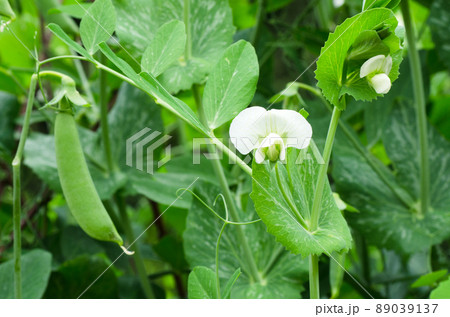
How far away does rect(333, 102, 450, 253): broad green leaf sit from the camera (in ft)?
1.66

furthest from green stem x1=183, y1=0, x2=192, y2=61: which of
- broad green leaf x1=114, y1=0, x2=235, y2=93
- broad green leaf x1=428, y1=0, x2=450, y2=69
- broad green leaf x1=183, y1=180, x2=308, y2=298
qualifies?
broad green leaf x1=428, y1=0, x2=450, y2=69

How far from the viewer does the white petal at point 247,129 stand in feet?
0.89

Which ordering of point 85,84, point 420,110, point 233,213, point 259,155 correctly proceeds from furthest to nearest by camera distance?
1. point 85,84
2. point 420,110
3. point 233,213
4. point 259,155

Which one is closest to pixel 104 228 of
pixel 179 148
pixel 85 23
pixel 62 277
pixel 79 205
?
pixel 79 205

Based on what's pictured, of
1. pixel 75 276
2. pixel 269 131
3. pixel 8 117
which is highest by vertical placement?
pixel 8 117

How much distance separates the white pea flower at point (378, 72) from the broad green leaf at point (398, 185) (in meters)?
0.25

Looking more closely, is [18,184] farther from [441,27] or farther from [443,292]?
[441,27]

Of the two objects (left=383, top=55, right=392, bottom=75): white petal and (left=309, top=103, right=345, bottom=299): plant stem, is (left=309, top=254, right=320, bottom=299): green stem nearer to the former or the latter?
(left=309, top=103, right=345, bottom=299): plant stem

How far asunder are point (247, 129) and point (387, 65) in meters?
0.09

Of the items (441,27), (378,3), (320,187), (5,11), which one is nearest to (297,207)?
(320,187)

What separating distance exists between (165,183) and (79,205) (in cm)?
20

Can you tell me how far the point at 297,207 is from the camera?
1.02 feet
